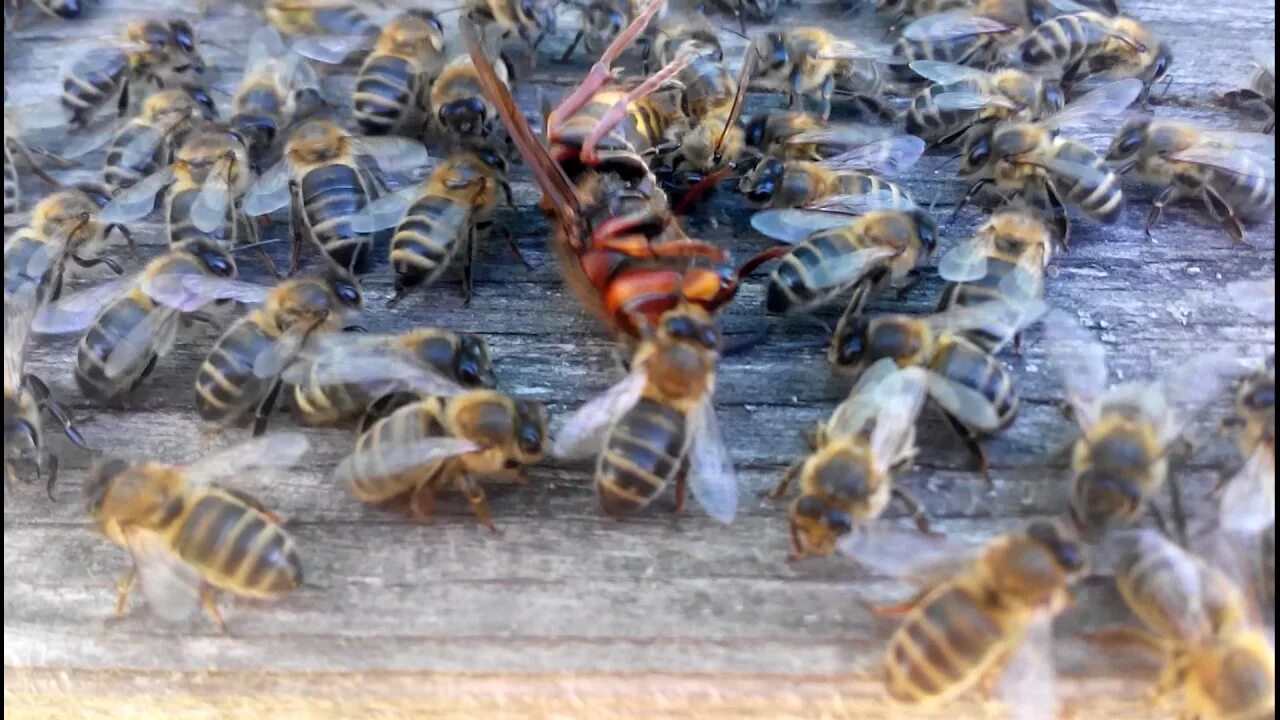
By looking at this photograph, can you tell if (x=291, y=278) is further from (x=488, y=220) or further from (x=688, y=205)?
(x=688, y=205)

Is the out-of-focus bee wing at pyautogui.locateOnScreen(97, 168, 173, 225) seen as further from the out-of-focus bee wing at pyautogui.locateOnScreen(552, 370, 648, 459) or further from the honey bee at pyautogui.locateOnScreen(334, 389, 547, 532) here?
the out-of-focus bee wing at pyautogui.locateOnScreen(552, 370, 648, 459)

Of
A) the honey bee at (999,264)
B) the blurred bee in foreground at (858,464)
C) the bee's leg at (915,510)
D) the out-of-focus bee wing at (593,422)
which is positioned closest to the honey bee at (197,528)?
the out-of-focus bee wing at (593,422)

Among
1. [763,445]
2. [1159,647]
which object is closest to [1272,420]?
[1159,647]

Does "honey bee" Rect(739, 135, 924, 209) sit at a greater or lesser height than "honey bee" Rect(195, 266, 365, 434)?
greater

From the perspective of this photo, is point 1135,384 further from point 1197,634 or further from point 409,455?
point 409,455

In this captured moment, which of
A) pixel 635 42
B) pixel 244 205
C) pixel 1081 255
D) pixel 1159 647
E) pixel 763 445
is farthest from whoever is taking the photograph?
pixel 635 42

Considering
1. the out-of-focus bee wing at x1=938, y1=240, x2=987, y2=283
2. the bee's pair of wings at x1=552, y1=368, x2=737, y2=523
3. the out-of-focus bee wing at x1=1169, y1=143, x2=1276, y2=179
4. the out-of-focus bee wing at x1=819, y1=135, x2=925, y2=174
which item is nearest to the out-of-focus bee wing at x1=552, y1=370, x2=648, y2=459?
the bee's pair of wings at x1=552, y1=368, x2=737, y2=523

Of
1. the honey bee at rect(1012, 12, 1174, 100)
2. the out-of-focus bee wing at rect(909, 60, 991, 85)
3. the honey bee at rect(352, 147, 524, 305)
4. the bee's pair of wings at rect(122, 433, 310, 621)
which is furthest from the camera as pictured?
the honey bee at rect(1012, 12, 1174, 100)
